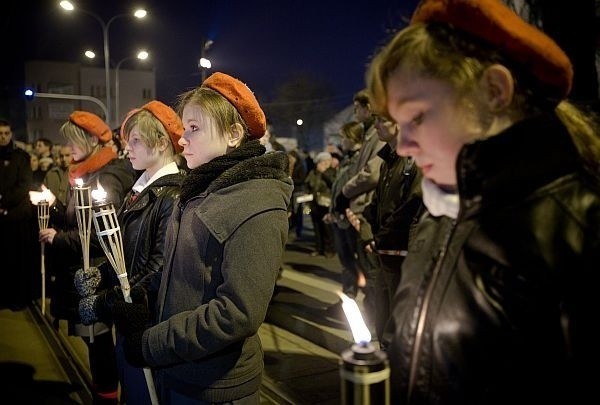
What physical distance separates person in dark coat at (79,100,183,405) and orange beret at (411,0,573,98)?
85.6 inches

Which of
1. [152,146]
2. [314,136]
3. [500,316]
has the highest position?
[314,136]

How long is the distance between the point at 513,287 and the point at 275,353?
15.9 ft

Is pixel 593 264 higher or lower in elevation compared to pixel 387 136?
lower

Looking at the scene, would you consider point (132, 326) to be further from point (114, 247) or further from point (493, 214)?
point (493, 214)

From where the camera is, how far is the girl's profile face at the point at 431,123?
124 centimetres

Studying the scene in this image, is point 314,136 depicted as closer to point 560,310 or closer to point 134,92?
point 134,92

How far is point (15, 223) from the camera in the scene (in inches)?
332

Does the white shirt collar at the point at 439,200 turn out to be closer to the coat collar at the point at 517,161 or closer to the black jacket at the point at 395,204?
the coat collar at the point at 517,161

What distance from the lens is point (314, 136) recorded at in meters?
47.3

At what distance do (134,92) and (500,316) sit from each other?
66.1 meters

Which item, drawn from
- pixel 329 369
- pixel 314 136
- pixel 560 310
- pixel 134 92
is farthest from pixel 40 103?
pixel 560 310

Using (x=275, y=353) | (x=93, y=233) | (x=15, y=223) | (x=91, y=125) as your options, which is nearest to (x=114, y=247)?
(x=93, y=233)

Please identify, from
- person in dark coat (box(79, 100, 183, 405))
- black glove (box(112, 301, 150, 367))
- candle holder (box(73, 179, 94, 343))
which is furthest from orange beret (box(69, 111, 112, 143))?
black glove (box(112, 301, 150, 367))

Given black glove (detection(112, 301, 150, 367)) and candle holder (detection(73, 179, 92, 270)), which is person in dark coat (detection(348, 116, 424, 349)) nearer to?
black glove (detection(112, 301, 150, 367))
